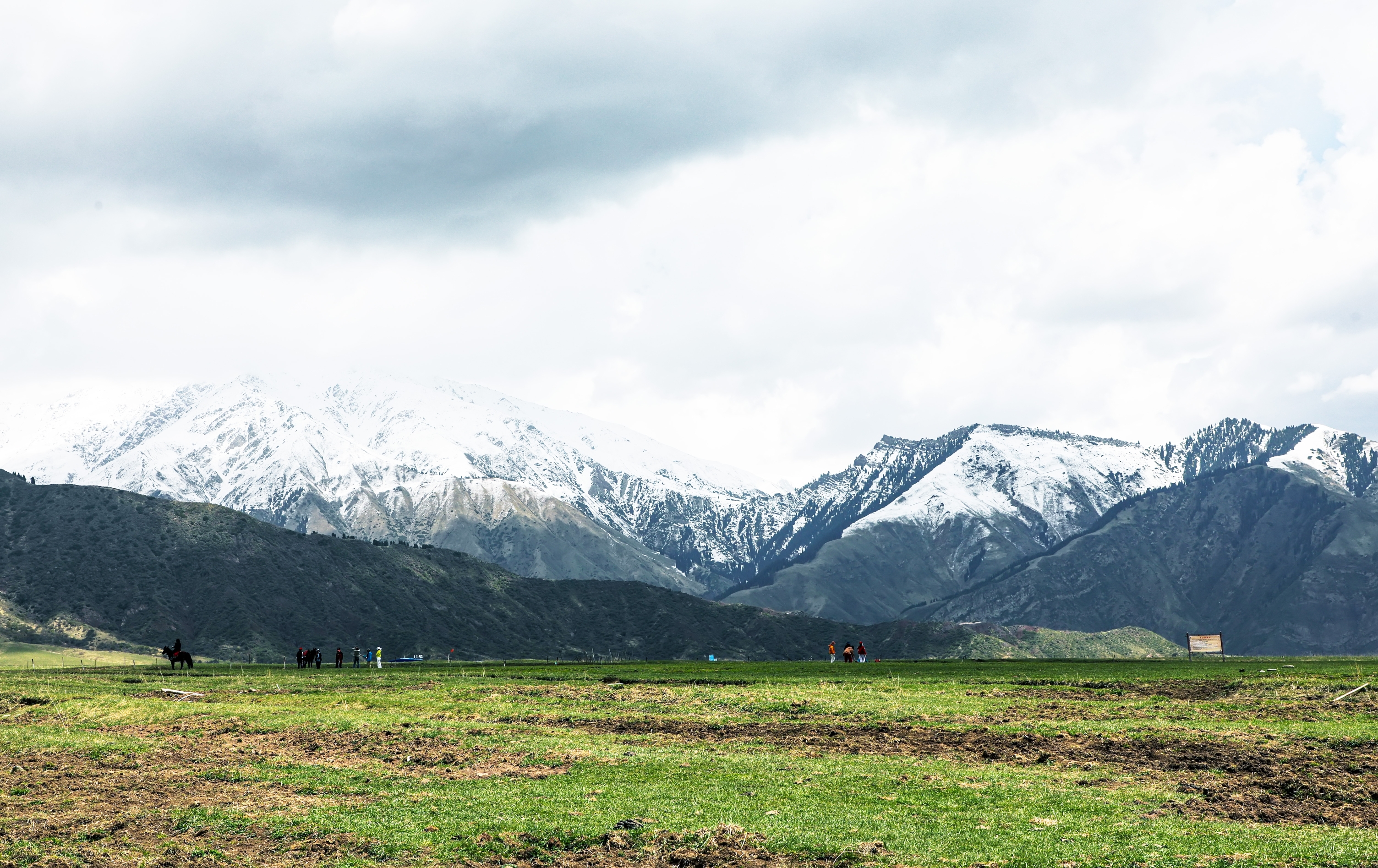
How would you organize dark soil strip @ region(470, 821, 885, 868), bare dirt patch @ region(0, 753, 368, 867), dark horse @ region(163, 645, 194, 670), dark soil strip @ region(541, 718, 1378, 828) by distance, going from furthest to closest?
dark horse @ region(163, 645, 194, 670), dark soil strip @ region(541, 718, 1378, 828), bare dirt patch @ region(0, 753, 368, 867), dark soil strip @ region(470, 821, 885, 868)

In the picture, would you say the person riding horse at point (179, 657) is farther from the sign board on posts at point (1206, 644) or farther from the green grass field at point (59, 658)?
the sign board on posts at point (1206, 644)

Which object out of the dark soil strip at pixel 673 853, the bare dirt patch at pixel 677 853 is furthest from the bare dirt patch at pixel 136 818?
the bare dirt patch at pixel 677 853

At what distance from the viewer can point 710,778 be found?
31359 mm

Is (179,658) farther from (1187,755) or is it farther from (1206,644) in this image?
(1206,644)

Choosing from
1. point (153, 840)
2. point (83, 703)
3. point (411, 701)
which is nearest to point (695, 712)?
point (411, 701)

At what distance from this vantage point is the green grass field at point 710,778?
76.5ft

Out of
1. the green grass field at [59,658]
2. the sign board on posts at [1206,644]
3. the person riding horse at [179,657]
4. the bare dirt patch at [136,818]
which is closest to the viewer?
the bare dirt patch at [136,818]

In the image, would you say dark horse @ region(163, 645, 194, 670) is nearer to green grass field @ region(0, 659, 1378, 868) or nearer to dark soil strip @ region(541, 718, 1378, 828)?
green grass field @ region(0, 659, 1378, 868)

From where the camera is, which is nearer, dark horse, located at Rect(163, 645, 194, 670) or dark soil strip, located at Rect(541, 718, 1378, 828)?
dark soil strip, located at Rect(541, 718, 1378, 828)

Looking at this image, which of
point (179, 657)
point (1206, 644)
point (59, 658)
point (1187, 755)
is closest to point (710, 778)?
point (1187, 755)

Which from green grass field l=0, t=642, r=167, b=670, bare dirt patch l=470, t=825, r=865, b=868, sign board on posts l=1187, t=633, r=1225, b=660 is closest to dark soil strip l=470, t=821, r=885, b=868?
bare dirt patch l=470, t=825, r=865, b=868

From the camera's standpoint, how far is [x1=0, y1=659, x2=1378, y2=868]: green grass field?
23312 mm

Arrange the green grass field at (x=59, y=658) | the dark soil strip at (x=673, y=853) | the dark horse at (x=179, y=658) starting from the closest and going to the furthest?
the dark soil strip at (x=673, y=853), the dark horse at (x=179, y=658), the green grass field at (x=59, y=658)

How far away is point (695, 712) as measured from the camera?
49.4 meters
